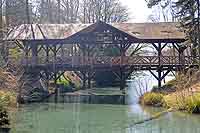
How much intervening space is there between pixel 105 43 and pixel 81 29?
2.26 meters

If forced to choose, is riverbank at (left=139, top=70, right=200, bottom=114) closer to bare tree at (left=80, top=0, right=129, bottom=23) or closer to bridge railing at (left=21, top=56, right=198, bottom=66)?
bridge railing at (left=21, top=56, right=198, bottom=66)

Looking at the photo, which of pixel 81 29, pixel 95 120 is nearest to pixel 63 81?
pixel 81 29

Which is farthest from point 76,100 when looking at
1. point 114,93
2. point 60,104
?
point 114,93

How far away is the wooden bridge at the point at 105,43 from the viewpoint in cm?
3450

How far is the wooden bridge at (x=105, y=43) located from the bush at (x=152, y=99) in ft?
17.6

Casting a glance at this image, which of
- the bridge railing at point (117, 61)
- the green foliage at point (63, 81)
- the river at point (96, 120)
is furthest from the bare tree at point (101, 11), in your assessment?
the river at point (96, 120)

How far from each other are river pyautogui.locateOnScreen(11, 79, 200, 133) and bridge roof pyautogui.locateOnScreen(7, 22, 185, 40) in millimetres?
9720

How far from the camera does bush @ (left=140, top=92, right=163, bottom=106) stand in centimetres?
2733

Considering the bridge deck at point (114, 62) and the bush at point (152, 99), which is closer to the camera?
the bush at point (152, 99)

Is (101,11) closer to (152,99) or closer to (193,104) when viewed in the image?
(152,99)

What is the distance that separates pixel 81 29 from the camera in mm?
37344

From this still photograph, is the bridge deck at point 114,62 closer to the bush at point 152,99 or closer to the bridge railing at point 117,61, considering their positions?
the bridge railing at point 117,61

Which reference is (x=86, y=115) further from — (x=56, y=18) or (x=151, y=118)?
(x=56, y=18)

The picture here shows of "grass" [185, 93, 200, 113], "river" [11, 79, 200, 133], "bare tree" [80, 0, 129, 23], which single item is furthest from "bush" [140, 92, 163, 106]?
"bare tree" [80, 0, 129, 23]
